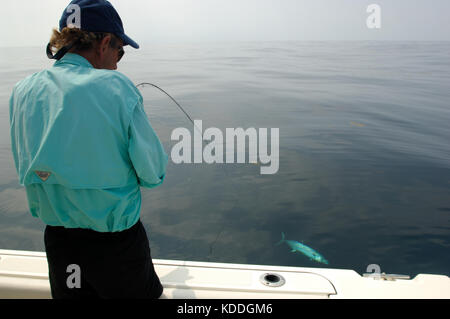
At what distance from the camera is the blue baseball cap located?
1.22 meters

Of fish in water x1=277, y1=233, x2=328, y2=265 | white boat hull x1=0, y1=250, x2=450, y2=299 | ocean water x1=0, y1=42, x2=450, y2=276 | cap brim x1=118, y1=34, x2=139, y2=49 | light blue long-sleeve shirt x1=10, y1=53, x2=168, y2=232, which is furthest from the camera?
ocean water x1=0, y1=42, x2=450, y2=276

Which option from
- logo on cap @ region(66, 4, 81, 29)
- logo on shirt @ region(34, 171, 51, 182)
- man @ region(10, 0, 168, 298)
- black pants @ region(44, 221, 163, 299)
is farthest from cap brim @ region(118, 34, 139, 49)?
black pants @ region(44, 221, 163, 299)

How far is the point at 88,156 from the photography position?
109 centimetres

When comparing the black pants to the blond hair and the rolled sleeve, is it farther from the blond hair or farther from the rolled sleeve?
the blond hair

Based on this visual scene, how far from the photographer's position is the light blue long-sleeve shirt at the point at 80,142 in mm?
1050

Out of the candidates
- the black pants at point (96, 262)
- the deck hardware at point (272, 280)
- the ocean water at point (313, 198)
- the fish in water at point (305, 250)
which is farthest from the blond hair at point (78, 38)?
the fish in water at point (305, 250)

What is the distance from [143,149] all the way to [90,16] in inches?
25.2

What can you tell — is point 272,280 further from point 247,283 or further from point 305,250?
point 305,250

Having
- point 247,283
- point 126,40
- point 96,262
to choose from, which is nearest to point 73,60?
point 126,40

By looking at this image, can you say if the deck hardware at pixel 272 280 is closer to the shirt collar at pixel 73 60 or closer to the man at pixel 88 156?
the man at pixel 88 156

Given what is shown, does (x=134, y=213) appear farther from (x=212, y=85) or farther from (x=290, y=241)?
(x=212, y=85)

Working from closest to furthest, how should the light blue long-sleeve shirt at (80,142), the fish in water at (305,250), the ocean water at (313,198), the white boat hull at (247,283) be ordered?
the light blue long-sleeve shirt at (80,142)
the white boat hull at (247,283)
the fish in water at (305,250)
the ocean water at (313,198)

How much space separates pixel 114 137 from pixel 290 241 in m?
2.89

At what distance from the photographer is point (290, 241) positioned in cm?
348
